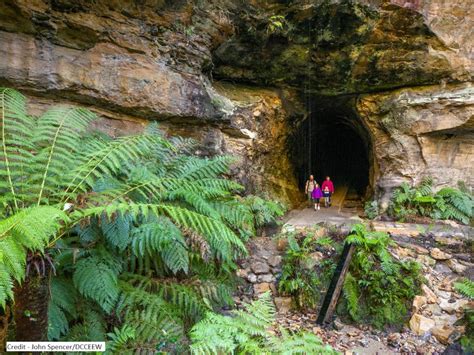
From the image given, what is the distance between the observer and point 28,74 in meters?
4.69

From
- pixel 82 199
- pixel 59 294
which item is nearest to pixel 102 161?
pixel 82 199

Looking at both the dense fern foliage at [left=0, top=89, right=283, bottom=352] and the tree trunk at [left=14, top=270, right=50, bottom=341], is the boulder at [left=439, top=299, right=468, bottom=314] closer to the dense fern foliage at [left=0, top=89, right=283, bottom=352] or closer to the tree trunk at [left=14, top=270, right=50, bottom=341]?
the dense fern foliage at [left=0, top=89, right=283, bottom=352]

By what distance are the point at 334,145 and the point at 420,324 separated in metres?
10.3

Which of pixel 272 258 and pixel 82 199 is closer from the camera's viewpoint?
pixel 82 199

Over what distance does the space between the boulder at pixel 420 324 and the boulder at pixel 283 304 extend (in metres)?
1.60

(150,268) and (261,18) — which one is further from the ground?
(261,18)

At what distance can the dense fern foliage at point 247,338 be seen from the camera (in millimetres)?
2072

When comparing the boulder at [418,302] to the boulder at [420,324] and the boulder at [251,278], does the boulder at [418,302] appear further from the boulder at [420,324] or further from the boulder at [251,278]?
the boulder at [251,278]

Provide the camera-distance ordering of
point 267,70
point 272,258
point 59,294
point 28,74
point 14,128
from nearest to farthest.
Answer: point 59,294 → point 14,128 → point 28,74 → point 272,258 → point 267,70

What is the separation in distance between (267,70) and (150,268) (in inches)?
230

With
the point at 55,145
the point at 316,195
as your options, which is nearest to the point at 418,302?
the point at 316,195

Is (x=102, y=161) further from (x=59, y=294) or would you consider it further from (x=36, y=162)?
(x=59, y=294)

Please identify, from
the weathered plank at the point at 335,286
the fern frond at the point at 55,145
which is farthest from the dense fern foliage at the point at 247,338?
the weathered plank at the point at 335,286

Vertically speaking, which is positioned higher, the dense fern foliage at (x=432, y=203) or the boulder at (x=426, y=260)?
the dense fern foliage at (x=432, y=203)
